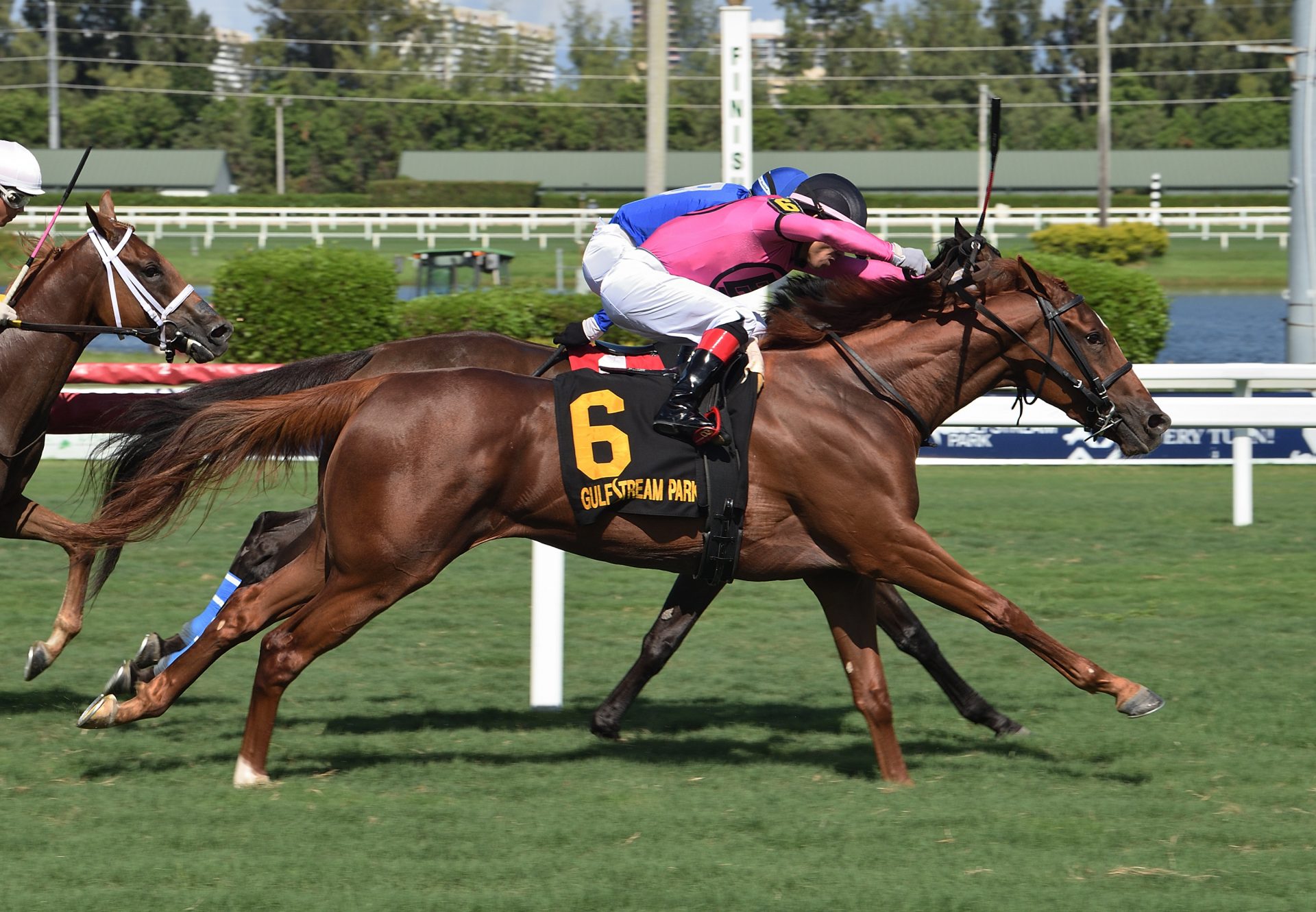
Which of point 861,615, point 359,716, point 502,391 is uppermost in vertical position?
point 502,391

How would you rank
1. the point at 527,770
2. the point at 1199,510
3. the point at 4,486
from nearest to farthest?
the point at 527,770 → the point at 4,486 → the point at 1199,510

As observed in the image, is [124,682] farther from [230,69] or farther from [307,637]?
[230,69]

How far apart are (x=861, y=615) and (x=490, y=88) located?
66.3m

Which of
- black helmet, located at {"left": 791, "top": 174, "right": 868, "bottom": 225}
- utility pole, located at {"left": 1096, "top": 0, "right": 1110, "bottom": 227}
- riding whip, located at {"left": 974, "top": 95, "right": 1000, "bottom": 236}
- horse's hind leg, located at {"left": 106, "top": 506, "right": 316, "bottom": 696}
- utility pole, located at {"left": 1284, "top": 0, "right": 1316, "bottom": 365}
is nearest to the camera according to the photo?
riding whip, located at {"left": 974, "top": 95, "right": 1000, "bottom": 236}

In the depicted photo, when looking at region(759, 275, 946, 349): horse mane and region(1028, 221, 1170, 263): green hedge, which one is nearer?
region(759, 275, 946, 349): horse mane

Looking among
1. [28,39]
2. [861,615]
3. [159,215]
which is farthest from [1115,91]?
[861,615]

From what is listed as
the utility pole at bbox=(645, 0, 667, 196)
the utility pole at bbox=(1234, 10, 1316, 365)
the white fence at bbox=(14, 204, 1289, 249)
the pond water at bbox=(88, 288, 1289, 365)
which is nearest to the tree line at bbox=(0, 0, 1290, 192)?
the white fence at bbox=(14, 204, 1289, 249)

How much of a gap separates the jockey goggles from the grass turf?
5.88ft

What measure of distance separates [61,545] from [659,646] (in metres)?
2.19

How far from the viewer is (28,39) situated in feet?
248

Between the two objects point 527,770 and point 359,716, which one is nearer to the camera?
point 527,770

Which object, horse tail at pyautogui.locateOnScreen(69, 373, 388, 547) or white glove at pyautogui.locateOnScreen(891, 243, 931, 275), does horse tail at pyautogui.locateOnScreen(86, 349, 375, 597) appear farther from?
white glove at pyautogui.locateOnScreen(891, 243, 931, 275)

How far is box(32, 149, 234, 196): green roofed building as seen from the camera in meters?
52.6

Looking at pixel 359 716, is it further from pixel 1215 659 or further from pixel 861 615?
pixel 1215 659
